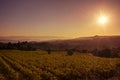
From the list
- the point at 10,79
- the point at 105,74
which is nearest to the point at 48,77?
the point at 10,79

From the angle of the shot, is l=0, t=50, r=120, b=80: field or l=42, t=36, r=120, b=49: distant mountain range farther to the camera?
l=42, t=36, r=120, b=49: distant mountain range

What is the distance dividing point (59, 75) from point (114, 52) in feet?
206

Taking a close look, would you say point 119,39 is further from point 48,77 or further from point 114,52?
point 48,77

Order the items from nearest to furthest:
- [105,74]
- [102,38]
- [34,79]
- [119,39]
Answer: [34,79]
[105,74]
[119,39]
[102,38]

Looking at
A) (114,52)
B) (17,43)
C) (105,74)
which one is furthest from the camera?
(17,43)

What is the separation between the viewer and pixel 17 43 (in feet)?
457

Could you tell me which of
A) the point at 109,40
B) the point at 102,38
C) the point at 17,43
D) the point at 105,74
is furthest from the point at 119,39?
the point at 105,74

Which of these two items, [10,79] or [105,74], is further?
[105,74]

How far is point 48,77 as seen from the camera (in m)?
22.8

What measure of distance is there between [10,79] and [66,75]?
21.0ft

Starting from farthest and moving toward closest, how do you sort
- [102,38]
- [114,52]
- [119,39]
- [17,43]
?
[102,38], [119,39], [17,43], [114,52]

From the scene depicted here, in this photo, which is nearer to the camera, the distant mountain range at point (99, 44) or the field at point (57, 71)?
the field at point (57, 71)

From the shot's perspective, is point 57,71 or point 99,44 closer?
point 57,71

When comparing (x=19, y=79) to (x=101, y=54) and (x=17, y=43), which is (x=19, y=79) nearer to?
(x=101, y=54)
